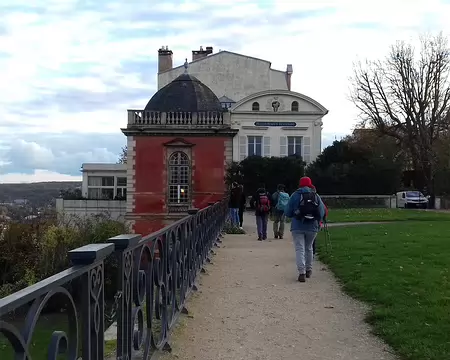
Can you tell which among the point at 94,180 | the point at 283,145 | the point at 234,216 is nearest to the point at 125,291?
the point at 234,216

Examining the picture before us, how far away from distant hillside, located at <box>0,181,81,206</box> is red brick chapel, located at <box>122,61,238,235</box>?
19.0ft

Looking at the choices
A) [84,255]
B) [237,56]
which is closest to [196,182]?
[237,56]

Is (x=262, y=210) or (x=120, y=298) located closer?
(x=120, y=298)

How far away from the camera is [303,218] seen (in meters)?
10.4

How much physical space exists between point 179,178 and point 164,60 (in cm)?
2731

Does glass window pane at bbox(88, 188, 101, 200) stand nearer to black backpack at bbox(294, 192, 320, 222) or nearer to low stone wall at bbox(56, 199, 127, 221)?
low stone wall at bbox(56, 199, 127, 221)

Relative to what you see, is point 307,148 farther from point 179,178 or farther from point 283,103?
point 179,178

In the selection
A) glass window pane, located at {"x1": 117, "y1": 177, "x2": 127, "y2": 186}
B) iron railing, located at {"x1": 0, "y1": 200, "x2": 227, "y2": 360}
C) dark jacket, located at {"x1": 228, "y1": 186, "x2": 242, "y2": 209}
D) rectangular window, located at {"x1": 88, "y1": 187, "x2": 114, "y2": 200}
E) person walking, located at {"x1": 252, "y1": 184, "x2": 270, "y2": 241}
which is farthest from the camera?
glass window pane, located at {"x1": 117, "y1": 177, "x2": 127, "y2": 186}

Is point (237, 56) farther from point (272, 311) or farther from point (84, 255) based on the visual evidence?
point (84, 255)

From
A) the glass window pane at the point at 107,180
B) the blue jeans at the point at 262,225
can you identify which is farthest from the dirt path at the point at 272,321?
the glass window pane at the point at 107,180

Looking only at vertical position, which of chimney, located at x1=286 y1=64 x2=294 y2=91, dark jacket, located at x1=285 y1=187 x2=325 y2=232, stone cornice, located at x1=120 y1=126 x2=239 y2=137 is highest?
chimney, located at x1=286 y1=64 x2=294 y2=91

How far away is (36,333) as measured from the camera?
244 cm

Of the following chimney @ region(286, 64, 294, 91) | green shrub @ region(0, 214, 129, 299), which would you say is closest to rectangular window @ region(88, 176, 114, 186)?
chimney @ region(286, 64, 294, 91)

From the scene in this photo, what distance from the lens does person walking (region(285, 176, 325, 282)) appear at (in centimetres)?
1030
